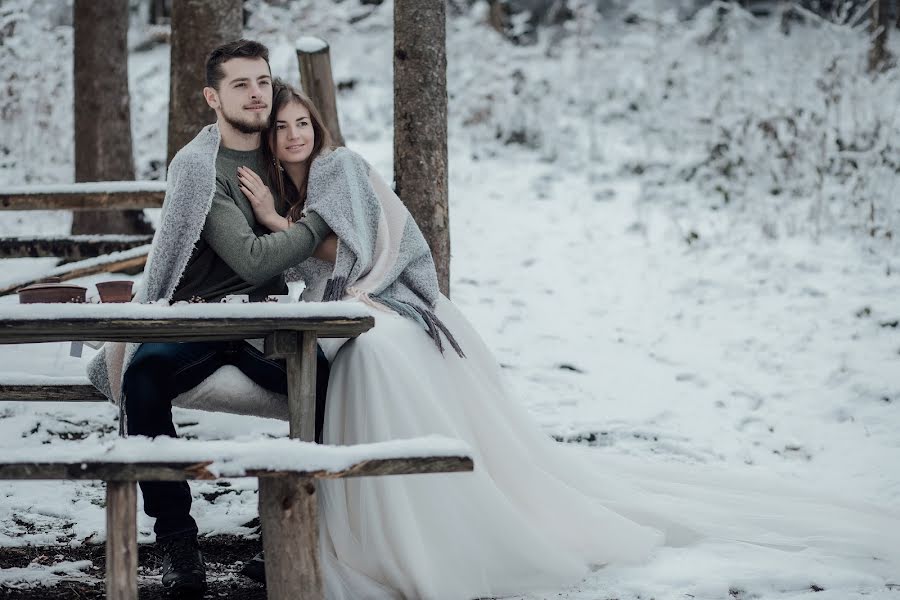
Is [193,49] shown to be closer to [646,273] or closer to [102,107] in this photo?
[102,107]

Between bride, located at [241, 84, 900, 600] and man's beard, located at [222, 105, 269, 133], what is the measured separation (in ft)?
0.26

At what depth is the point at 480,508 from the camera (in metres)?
3.72

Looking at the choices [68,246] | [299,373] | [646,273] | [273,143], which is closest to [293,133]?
[273,143]

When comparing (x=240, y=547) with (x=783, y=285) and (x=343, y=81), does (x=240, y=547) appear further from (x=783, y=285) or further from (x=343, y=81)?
(x=343, y=81)

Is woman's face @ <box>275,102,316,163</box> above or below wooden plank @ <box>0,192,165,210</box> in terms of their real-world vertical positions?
above

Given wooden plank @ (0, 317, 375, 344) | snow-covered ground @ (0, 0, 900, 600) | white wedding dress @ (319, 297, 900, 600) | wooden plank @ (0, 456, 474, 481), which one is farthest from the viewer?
snow-covered ground @ (0, 0, 900, 600)

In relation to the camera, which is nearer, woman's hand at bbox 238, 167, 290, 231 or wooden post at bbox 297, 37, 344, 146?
woman's hand at bbox 238, 167, 290, 231

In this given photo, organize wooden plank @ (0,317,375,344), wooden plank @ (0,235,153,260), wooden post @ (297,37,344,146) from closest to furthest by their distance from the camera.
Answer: wooden plank @ (0,317,375,344) → wooden post @ (297,37,344,146) → wooden plank @ (0,235,153,260)

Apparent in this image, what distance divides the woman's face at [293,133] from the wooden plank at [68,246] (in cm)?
375

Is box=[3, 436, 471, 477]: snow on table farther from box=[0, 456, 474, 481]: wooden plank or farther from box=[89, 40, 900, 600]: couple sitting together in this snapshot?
box=[89, 40, 900, 600]: couple sitting together

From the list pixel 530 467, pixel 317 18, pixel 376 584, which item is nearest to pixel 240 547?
pixel 376 584

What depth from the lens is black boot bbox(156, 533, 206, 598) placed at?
11.4 ft

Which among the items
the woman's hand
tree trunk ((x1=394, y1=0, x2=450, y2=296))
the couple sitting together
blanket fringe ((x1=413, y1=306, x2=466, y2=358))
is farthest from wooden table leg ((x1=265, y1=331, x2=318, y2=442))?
tree trunk ((x1=394, y1=0, x2=450, y2=296))

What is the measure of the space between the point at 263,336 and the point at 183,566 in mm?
862
